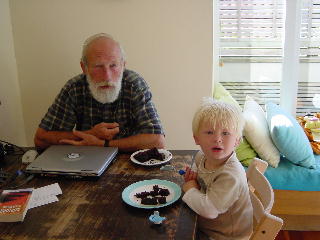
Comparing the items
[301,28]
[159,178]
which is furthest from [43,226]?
[301,28]

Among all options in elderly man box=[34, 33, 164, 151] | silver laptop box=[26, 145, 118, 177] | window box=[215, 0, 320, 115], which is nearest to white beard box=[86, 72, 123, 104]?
elderly man box=[34, 33, 164, 151]

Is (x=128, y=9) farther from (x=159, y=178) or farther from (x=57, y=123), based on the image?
(x=159, y=178)

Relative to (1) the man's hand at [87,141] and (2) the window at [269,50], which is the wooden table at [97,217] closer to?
(1) the man's hand at [87,141]

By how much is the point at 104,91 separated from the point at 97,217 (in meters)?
0.92

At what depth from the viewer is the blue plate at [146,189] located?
1.20 m

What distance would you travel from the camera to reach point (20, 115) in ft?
8.49

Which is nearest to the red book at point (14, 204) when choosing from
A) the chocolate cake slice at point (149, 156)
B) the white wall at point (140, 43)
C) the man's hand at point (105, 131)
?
the chocolate cake slice at point (149, 156)

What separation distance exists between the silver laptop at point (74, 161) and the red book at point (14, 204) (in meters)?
0.17

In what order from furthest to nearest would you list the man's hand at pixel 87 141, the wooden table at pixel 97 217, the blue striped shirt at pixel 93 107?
the blue striped shirt at pixel 93 107 → the man's hand at pixel 87 141 → the wooden table at pixel 97 217

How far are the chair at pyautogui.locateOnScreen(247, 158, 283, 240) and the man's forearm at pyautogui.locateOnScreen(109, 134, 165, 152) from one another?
0.56 m

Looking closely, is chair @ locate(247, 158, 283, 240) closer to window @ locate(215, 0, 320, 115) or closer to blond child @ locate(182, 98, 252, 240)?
blond child @ locate(182, 98, 252, 240)

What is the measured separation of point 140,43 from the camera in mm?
2412

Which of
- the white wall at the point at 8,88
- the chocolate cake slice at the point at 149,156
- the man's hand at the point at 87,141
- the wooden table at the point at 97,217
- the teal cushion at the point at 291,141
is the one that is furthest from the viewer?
the white wall at the point at 8,88

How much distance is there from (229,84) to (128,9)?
1008 millimetres
